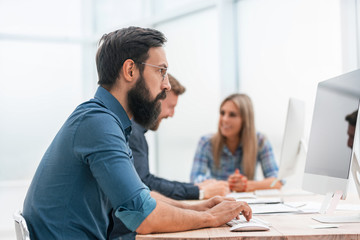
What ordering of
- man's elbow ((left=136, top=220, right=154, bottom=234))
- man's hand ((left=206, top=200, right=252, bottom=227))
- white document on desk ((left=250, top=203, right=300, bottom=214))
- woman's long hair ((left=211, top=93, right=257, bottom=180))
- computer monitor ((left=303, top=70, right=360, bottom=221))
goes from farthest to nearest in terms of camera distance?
woman's long hair ((left=211, top=93, right=257, bottom=180))
white document on desk ((left=250, top=203, right=300, bottom=214))
computer monitor ((left=303, top=70, right=360, bottom=221))
man's hand ((left=206, top=200, right=252, bottom=227))
man's elbow ((left=136, top=220, right=154, bottom=234))

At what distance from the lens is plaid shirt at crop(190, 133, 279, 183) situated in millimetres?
3002

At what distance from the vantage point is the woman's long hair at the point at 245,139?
296cm

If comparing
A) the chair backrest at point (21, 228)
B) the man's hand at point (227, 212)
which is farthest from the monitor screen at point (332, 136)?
the chair backrest at point (21, 228)

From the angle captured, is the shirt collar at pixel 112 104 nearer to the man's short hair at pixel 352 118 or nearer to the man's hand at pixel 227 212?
the man's hand at pixel 227 212

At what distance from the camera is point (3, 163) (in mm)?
4371

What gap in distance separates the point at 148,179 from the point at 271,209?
30.8 inches

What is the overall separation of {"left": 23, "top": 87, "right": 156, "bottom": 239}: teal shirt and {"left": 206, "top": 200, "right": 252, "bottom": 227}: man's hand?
23cm

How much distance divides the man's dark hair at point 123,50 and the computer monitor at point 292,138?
970mm

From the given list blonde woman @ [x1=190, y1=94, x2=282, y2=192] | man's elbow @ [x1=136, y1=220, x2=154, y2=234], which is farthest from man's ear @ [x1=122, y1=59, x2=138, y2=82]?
blonde woman @ [x1=190, y1=94, x2=282, y2=192]

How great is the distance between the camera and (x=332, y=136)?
1543 mm

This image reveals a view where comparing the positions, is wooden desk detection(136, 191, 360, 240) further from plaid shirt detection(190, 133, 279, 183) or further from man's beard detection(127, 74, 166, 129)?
plaid shirt detection(190, 133, 279, 183)

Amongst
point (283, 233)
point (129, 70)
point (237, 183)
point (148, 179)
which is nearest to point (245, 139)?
point (237, 183)

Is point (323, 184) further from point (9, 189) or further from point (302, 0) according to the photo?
point (9, 189)

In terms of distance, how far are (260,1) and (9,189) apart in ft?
10.3
